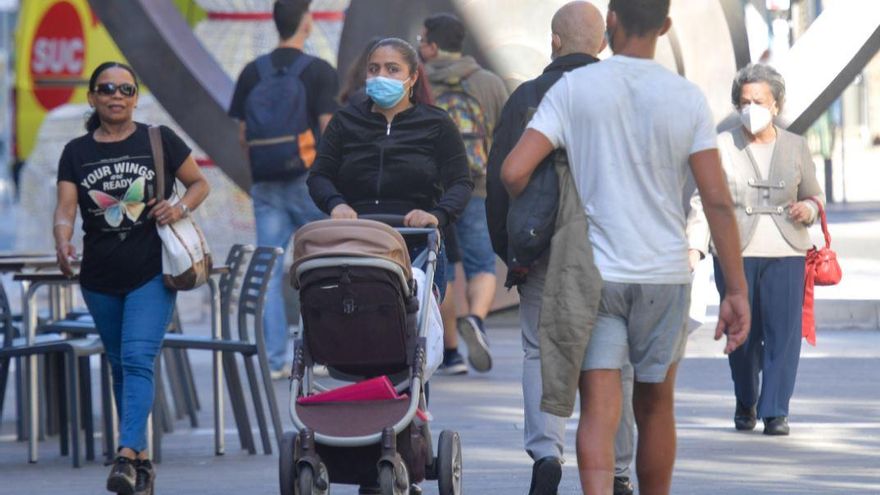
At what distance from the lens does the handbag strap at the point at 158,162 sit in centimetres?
741

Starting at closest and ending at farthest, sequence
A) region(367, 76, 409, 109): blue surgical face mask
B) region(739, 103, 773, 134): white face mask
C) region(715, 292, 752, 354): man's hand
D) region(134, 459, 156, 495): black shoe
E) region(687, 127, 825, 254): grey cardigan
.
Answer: region(715, 292, 752, 354): man's hand < region(134, 459, 156, 495): black shoe < region(367, 76, 409, 109): blue surgical face mask < region(739, 103, 773, 134): white face mask < region(687, 127, 825, 254): grey cardigan

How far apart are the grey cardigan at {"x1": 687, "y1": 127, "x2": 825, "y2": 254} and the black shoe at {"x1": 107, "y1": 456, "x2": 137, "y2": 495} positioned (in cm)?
306

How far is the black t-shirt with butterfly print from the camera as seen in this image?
733 centimetres

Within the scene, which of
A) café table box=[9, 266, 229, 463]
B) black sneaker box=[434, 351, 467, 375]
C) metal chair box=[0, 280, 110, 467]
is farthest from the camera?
black sneaker box=[434, 351, 467, 375]

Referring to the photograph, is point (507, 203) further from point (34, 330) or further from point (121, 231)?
point (34, 330)

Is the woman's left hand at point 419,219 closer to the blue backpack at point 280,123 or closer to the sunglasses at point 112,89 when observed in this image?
the sunglasses at point 112,89

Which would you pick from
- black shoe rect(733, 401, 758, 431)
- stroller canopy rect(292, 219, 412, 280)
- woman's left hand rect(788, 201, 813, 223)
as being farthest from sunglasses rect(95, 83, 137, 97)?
black shoe rect(733, 401, 758, 431)

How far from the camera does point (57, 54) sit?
682 inches

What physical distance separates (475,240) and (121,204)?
4102 millimetres

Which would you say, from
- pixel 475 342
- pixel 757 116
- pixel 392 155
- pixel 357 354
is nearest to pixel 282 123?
pixel 475 342

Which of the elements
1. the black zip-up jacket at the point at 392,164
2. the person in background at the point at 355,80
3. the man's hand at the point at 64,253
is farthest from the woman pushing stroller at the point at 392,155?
the person in background at the point at 355,80

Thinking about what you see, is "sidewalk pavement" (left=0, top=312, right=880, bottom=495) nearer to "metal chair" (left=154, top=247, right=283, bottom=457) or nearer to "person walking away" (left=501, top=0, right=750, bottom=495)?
"metal chair" (left=154, top=247, right=283, bottom=457)

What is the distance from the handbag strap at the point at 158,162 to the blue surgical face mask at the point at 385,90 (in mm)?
876

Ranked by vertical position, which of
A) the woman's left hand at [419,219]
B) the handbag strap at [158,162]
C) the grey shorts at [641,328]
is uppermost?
the handbag strap at [158,162]
